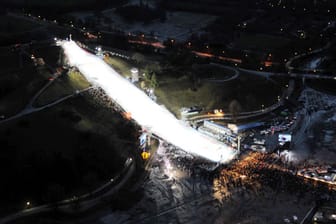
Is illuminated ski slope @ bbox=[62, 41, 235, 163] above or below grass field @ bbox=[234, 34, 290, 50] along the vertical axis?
below

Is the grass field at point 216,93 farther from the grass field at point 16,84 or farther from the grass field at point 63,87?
the grass field at point 16,84

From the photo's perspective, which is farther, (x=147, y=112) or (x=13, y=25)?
(x=13, y=25)

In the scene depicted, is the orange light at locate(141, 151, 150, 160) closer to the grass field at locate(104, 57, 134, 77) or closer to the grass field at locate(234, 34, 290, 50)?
the grass field at locate(104, 57, 134, 77)

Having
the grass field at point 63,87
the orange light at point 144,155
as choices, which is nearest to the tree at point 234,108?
the orange light at point 144,155

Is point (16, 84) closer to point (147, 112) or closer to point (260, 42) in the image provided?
point (147, 112)

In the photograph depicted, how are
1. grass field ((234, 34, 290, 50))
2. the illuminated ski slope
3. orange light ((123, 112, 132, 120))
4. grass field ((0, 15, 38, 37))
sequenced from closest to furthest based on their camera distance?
the illuminated ski slope < orange light ((123, 112, 132, 120)) < grass field ((0, 15, 38, 37)) < grass field ((234, 34, 290, 50))

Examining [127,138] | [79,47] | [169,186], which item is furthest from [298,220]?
[79,47]

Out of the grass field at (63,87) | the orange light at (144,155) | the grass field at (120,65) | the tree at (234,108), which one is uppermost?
Answer: the grass field at (120,65)

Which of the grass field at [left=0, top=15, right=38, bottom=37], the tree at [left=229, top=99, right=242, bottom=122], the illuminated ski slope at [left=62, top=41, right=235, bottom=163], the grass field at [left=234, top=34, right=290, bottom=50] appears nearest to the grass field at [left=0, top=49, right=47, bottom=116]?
the illuminated ski slope at [left=62, top=41, right=235, bottom=163]

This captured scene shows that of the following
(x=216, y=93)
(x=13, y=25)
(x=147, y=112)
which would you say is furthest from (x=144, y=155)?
(x=13, y=25)
